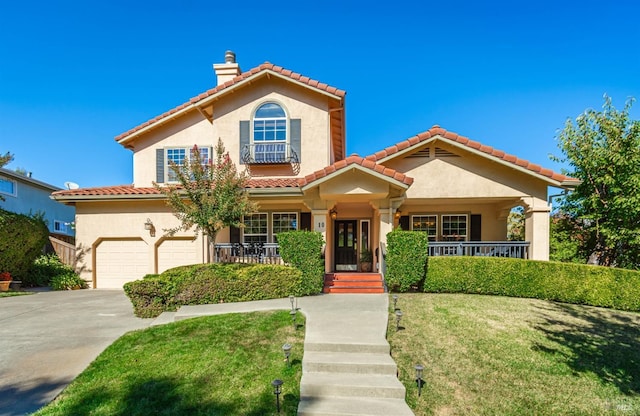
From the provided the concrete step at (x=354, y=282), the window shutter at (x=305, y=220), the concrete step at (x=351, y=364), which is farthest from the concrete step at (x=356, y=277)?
the concrete step at (x=351, y=364)

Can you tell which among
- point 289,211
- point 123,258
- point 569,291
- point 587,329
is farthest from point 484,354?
point 123,258

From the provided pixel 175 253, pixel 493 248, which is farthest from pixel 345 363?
pixel 175 253

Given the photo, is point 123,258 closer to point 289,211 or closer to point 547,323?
point 289,211

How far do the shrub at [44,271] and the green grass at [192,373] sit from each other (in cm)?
989

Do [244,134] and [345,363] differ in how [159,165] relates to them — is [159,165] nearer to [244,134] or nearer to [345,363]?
[244,134]

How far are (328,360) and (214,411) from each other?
199 centimetres

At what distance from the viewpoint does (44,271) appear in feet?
46.0

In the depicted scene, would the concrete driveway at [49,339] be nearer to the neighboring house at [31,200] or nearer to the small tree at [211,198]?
the small tree at [211,198]

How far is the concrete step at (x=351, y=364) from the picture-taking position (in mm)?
5320

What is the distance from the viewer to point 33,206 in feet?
Answer: 65.6

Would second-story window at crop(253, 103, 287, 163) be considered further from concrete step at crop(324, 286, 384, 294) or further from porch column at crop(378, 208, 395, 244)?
concrete step at crop(324, 286, 384, 294)

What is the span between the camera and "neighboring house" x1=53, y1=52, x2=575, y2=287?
37.3ft

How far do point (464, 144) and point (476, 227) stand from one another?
167 inches

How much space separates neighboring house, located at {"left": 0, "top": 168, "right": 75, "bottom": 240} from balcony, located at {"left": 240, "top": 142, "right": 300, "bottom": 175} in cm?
1234
